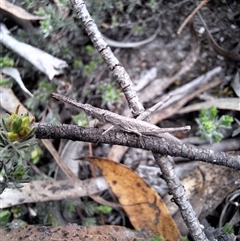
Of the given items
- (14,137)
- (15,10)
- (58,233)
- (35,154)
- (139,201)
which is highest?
(15,10)

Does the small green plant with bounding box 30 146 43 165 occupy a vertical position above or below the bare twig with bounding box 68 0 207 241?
below

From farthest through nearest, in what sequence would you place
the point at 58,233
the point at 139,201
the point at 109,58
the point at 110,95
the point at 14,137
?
the point at 110,95 → the point at 139,201 → the point at 109,58 → the point at 58,233 → the point at 14,137

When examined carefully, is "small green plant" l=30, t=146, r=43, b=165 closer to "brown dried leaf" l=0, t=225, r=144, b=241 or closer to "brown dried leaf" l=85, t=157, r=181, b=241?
"brown dried leaf" l=85, t=157, r=181, b=241

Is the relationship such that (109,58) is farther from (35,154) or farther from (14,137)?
(35,154)

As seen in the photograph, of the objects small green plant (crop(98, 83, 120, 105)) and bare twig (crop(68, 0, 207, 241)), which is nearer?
bare twig (crop(68, 0, 207, 241))

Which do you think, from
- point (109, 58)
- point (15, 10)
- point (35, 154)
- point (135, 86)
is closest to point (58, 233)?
point (35, 154)

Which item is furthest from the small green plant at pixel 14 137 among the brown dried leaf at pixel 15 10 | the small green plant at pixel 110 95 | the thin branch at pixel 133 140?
the brown dried leaf at pixel 15 10

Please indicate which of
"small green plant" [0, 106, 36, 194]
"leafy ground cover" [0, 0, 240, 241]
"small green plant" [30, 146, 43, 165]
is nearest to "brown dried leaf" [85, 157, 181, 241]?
"leafy ground cover" [0, 0, 240, 241]

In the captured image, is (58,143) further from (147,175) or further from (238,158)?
(238,158)
